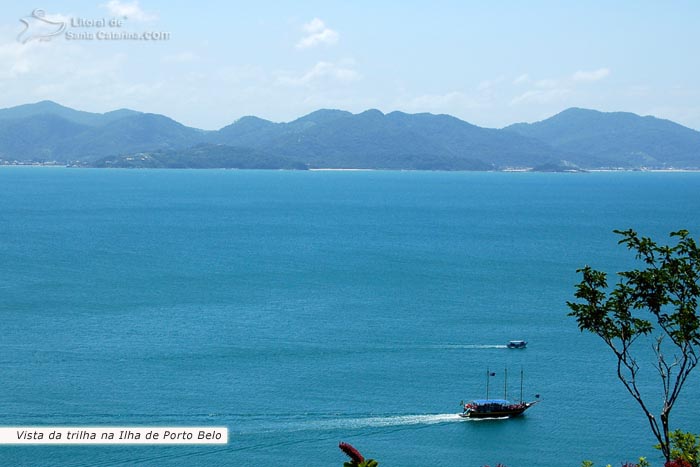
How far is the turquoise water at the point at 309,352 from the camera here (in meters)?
49.1

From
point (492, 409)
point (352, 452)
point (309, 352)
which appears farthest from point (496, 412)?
point (352, 452)

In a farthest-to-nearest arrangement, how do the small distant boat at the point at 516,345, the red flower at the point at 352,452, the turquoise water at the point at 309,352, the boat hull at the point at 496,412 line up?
1. the small distant boat at the point at 516,345
2. the boat hull at the point at 496,412
3. the turquoise water at the point at 309,352
4. the red flower at the point at 352,452

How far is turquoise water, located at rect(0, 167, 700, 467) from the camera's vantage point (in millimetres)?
49094

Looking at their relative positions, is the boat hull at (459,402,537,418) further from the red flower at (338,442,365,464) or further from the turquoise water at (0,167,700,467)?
the red flower at (338,442,365,464)

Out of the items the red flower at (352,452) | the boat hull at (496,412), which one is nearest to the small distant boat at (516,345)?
the boat hull at (496,412)

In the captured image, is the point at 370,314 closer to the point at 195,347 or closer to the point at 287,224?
the point at 195,347

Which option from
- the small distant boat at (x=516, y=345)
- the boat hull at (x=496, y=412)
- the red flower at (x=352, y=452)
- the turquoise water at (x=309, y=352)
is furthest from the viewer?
the small distant boat at (x=516, y=345)

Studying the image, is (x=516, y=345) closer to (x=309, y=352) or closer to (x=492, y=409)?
(x=492, y=409)

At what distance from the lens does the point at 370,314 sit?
76.8m

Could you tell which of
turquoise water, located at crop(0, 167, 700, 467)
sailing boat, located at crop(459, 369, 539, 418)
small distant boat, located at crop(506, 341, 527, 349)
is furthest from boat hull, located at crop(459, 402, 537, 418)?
small distant boat, located at crop(506, 341, 527, 349)

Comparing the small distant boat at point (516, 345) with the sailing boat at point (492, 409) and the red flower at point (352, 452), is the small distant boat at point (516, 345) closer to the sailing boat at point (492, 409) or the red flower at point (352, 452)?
the sailing boat at point (492, 409)

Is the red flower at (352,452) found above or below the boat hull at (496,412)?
above

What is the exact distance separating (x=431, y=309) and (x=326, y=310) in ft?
31.1

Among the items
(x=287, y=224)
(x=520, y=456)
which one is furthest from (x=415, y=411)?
(x=287, y=224)
